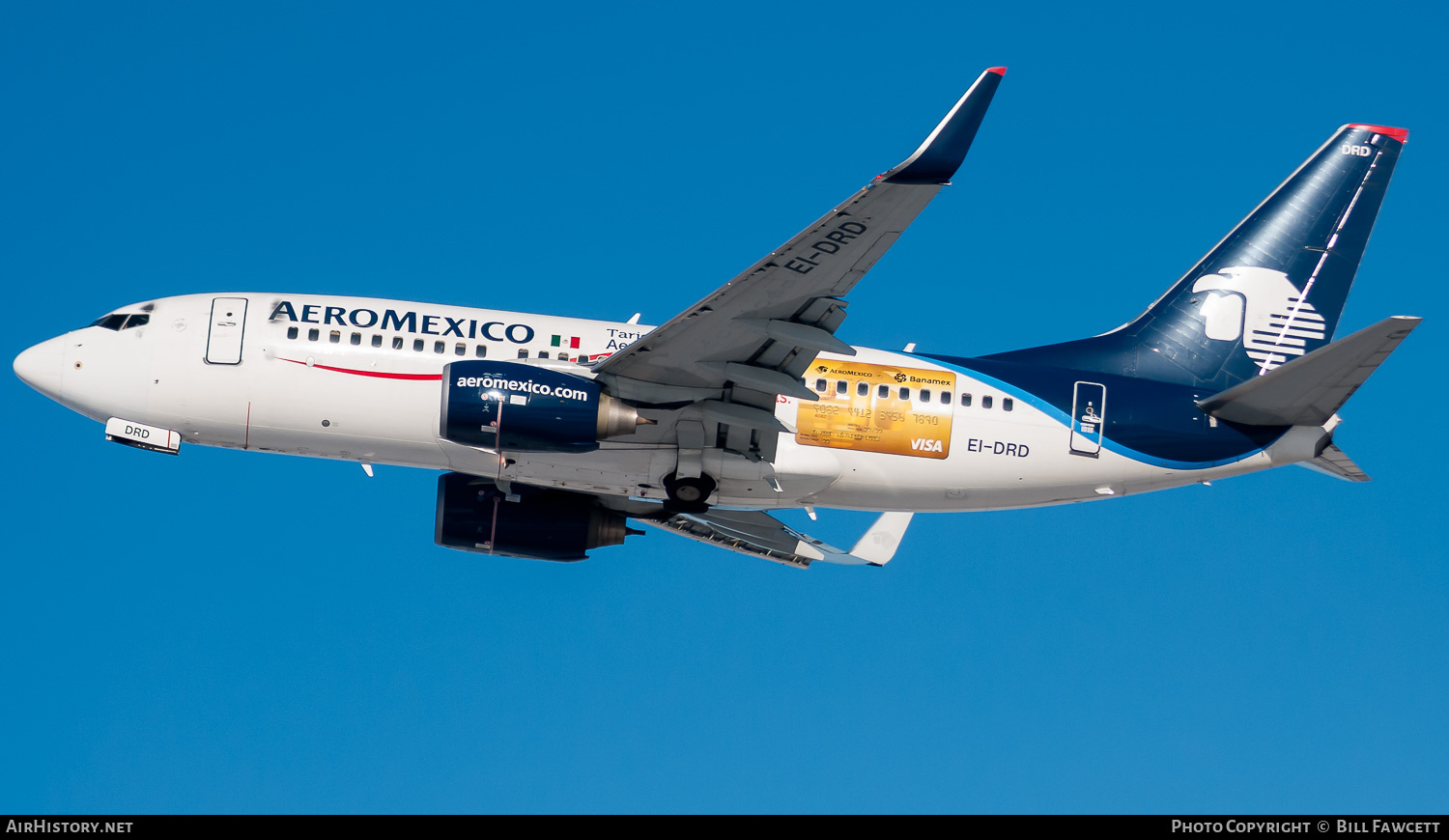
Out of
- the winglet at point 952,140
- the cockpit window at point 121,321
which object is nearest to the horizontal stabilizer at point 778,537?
the cockpit window at point 121,321

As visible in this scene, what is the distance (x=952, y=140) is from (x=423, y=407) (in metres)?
13.0

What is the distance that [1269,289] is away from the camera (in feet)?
116

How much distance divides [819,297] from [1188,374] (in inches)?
486

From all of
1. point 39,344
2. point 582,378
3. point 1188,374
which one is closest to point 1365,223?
point 1188,374

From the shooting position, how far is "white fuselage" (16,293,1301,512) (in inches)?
1193

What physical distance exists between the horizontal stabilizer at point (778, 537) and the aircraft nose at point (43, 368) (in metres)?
14.6

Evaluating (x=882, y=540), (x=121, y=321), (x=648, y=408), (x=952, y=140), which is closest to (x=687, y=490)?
(x=648, y=408)

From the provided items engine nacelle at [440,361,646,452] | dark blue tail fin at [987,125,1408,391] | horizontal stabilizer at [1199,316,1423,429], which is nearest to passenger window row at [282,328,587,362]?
engine nacelle at [440,361,646,452]

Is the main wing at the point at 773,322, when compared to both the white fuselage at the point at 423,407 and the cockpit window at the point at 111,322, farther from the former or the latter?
the cockpit window at the point at 111,322

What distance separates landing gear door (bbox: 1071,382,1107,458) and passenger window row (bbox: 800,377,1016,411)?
1.52 m

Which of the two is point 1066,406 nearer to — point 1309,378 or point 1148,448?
point 1148,448

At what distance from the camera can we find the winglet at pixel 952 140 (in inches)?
912

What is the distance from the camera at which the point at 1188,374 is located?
34.3m
